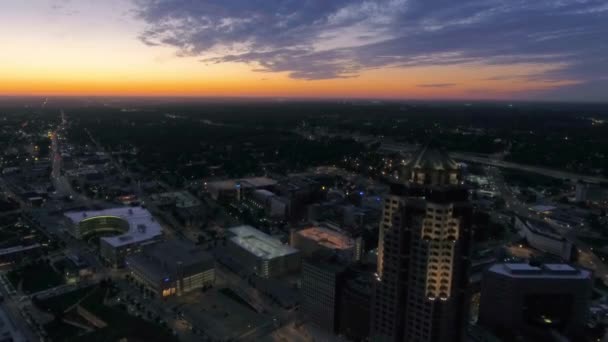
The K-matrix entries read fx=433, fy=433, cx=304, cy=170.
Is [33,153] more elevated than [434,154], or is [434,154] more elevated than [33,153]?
[434,154]

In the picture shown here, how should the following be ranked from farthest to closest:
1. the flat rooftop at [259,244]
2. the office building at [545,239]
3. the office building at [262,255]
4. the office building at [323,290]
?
1. the office building at [545,239]
2. the flat rooftop at [259,244]
3. the office building at [262,255]
4. the office building at [323,290]

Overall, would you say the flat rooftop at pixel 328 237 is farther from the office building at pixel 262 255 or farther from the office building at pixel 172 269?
the office building at pixel 172 269

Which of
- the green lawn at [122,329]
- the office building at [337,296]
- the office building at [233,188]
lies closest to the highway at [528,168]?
the office building at [233,188]

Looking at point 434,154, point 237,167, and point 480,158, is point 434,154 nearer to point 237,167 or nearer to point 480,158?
point 237,167

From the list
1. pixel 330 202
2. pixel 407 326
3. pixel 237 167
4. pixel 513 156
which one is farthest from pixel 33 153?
pixel 513 156

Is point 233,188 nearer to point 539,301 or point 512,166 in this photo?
point 539,301

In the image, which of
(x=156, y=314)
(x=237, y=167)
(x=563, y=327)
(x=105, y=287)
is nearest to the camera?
(x=563, y=327)

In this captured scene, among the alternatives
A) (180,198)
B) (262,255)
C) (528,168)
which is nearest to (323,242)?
(262,255)
